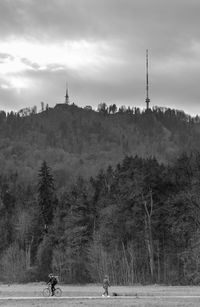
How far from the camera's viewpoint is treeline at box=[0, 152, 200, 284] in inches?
3137

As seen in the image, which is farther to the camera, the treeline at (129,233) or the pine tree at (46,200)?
the pine tree at (46,200)

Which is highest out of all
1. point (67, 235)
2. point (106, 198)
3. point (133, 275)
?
point (106, 198)

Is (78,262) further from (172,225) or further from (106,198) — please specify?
(172,225)

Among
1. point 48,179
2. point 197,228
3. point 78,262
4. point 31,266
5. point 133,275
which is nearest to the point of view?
point 197,228

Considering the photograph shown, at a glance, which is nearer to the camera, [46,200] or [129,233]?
[129,233]

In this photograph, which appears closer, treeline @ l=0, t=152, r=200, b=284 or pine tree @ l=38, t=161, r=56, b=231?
treeline @ l=0, t=152, r=200, b=284

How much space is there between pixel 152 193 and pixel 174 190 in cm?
515

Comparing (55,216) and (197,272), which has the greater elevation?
(55,216)

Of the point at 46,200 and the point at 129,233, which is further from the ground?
the point at 46,200

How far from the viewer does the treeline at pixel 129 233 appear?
261ft

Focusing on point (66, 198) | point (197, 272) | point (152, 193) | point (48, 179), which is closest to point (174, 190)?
point (152, 193)

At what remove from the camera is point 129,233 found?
8625 cm

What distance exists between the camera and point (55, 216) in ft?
342

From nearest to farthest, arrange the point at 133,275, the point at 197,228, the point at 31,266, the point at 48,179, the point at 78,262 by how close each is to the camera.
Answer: the point at 197,228
the point at 133,275
the point at 78,262
the point at 31,266
the point at 48,179
